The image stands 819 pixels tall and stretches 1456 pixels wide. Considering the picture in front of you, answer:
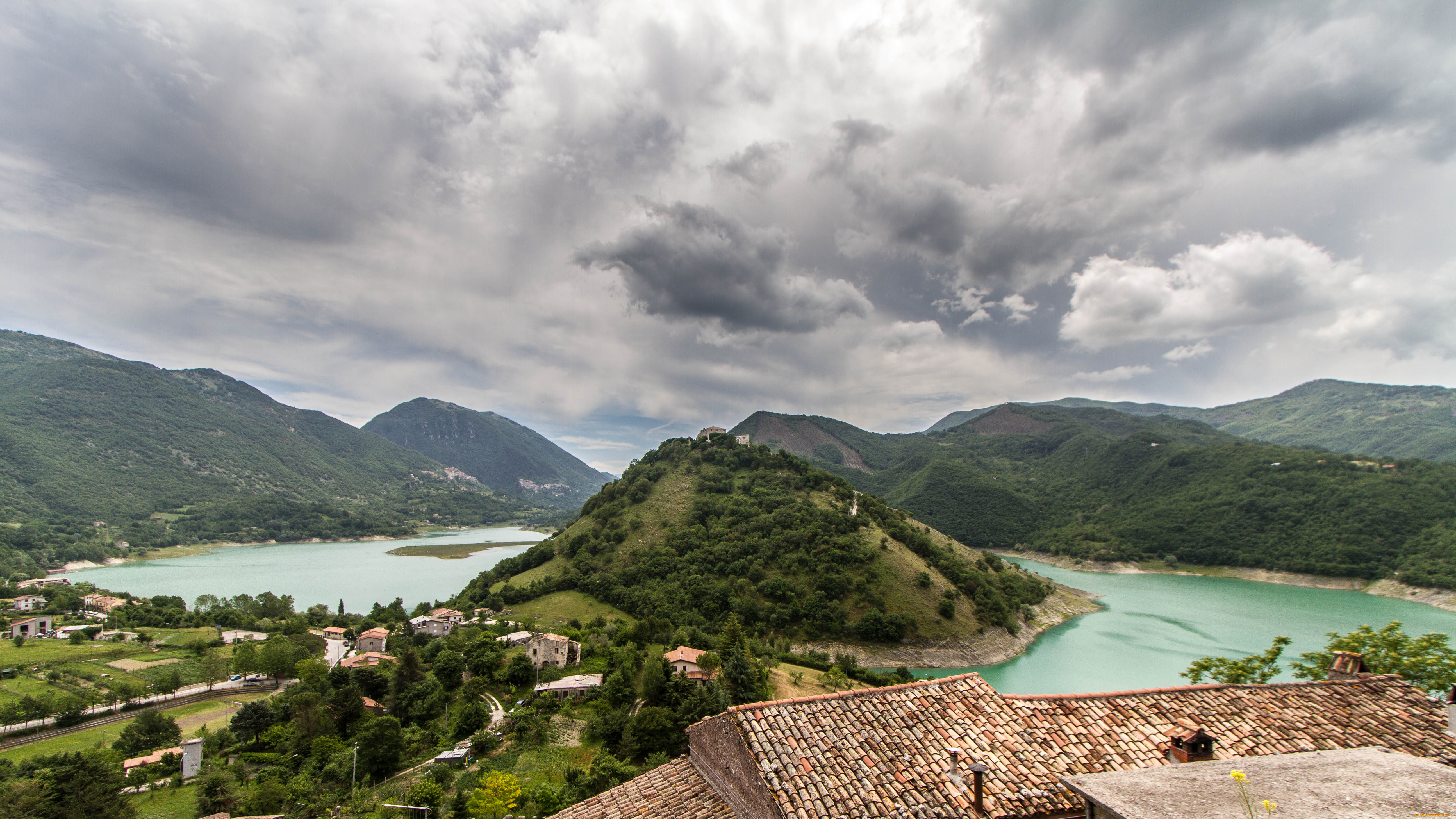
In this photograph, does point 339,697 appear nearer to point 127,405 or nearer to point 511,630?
point 511,630

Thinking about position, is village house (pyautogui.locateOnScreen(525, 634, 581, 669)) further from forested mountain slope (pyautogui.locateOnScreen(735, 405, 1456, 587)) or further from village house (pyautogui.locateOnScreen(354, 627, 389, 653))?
forested mountain slope (pyautogui.locateOnScreen(735, 405, 1456, 587))

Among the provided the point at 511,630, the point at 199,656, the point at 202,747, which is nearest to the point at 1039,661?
the point at 511,630

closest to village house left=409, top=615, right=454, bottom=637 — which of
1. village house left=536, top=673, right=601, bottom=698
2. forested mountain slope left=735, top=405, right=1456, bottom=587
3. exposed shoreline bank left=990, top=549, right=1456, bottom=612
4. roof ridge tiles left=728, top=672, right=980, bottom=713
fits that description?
village house left=536, top=673, right=601, bottom=698

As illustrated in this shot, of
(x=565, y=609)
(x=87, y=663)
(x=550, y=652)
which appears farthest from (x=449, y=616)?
(x=87, y=663)

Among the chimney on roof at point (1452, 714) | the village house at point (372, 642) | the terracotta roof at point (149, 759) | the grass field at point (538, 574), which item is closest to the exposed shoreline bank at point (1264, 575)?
the grass field at point (538, 574)

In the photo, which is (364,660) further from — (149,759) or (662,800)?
(662,800)

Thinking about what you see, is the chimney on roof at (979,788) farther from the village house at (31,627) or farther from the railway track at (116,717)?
the village house at (31,627)

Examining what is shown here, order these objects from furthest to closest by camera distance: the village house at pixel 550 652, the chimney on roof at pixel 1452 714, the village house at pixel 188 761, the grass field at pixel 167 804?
the village house at pixel 550 652, the village house at pixel 188 761, the grass field at pixel 167 804, the chimney on roof at pixel 1452 714
